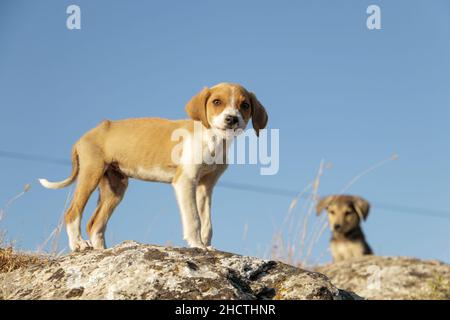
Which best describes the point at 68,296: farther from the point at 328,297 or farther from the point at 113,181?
the point at 113,181

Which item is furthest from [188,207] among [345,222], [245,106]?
[345,222]

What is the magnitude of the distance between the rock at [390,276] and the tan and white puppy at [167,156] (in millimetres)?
4026

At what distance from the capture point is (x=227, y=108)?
632 cm

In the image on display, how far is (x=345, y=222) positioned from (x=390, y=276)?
4907 millimetres

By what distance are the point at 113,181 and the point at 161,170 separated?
2.09ft

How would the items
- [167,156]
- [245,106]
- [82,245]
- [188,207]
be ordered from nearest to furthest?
[188,207] → [82,245] → [245,106] → [167,156]

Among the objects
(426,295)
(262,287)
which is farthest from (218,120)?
(426,295)

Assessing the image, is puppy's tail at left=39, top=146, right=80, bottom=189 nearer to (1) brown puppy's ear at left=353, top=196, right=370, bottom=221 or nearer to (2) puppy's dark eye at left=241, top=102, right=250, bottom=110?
(2) puppy's dark eye at left=241, top=102, right=250, bottom=110

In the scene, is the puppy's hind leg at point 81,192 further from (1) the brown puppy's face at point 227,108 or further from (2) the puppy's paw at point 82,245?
(1) the brown puppy's face at point 227,108

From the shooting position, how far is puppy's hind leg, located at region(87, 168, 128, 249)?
688 cm

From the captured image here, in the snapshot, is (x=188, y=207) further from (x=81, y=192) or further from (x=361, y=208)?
(x=361, y=208)

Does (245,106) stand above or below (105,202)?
above

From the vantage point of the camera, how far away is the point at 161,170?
6762mm

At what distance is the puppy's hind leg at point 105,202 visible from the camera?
6879 mm
